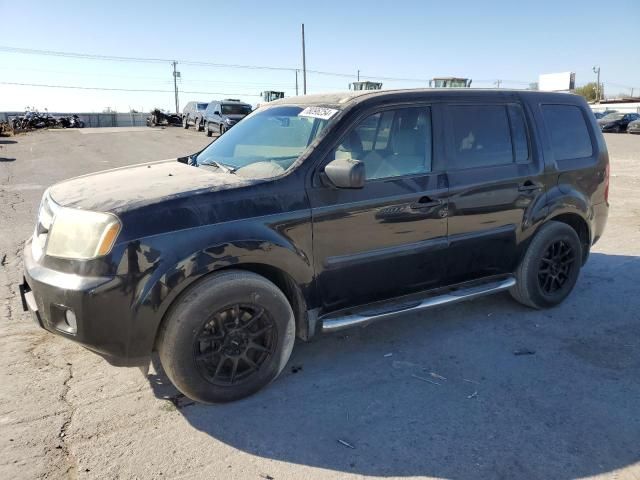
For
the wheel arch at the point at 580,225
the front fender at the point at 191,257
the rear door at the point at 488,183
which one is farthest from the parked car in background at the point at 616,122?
the front fender at the point at 191,257

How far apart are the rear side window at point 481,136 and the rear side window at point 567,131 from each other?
16.8 inches

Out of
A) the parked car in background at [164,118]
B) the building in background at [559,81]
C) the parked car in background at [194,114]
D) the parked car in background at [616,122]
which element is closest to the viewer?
the building in background at [559,81]

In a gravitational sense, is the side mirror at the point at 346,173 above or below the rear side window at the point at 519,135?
below

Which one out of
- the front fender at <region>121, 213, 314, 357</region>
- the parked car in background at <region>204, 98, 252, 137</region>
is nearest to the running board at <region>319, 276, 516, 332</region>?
the front fender at <region>121, 213, 314, 357</region>

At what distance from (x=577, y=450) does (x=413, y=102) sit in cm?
250

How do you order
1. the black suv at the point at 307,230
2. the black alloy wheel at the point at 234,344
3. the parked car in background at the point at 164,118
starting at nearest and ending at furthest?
the black suv at the point at 307,230 < the black alloy wheel at the point at 234,344 < the parked car in background at the point at 164,118

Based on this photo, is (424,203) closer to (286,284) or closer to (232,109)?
(286,284)

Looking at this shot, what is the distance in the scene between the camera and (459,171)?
4004 mm

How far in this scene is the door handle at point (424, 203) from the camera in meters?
3.76

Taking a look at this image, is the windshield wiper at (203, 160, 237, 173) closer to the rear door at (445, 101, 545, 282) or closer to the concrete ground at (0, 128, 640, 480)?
the concrete ground at (0, 128, 640, 480)

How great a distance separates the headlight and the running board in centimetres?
147

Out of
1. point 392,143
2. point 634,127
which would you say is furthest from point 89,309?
point 634,127

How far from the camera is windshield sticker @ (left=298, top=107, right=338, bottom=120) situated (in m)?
3.65

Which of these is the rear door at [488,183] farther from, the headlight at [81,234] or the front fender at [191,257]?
the headlight at [81,234]
